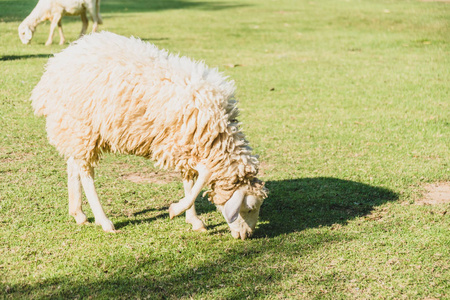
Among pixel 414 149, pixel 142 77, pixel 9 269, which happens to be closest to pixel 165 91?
pixel 142 77

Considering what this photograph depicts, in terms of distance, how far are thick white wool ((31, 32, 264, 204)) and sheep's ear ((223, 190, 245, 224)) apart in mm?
72

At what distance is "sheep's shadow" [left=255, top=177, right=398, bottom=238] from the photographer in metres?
5.12

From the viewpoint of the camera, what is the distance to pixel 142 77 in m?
4.51

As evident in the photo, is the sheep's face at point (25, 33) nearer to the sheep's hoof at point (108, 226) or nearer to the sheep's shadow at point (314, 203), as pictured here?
the sheep's shadow at point (314, 203)

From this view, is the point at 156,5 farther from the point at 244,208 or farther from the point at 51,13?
the point at 244,208

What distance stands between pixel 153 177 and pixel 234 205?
208 centimetres

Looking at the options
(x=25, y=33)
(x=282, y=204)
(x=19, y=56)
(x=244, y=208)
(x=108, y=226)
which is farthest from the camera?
(x=25, y=33)

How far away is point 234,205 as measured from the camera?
440 cm

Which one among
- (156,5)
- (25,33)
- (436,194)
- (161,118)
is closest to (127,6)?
(156,5)

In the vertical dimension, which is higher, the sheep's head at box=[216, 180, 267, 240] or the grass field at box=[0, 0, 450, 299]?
the sheep's head at box=[216, 180, 267, 240]

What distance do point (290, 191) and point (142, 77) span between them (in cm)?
221

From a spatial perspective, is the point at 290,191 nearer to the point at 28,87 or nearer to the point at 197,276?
the point at 197,276

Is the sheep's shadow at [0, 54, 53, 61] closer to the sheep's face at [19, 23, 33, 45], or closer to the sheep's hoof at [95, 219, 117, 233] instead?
the sheep's face at [19, 23, 33, 45]

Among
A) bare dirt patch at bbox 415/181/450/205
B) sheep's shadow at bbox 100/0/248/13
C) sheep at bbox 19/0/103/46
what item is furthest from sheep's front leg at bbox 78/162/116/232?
sheep's shadow at bbox 100/0/248/13
